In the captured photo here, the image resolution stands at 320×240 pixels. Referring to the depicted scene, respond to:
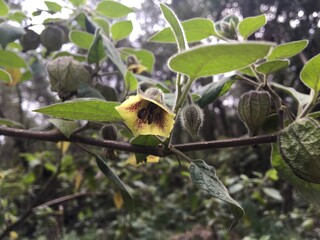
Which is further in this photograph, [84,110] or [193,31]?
[193,31]

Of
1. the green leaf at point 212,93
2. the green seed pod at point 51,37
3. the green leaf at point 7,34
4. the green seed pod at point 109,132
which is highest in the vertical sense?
the green leaf at point 7,34

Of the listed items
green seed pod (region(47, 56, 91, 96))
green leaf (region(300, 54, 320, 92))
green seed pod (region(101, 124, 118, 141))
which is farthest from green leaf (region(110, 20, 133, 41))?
green leaf (region(300, 54, 320, 92))

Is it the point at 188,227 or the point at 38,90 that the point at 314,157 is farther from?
the point at 38,90

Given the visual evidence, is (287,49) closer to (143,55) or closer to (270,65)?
(270,65)

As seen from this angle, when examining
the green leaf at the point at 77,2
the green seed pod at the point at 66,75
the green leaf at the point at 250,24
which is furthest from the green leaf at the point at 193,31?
the green leaf at the point at 77,2

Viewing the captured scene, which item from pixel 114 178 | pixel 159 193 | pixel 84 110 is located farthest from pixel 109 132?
pixel 159 193

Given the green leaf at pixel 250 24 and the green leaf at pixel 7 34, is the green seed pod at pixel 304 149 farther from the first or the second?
the green leaf at pixel 7 34
